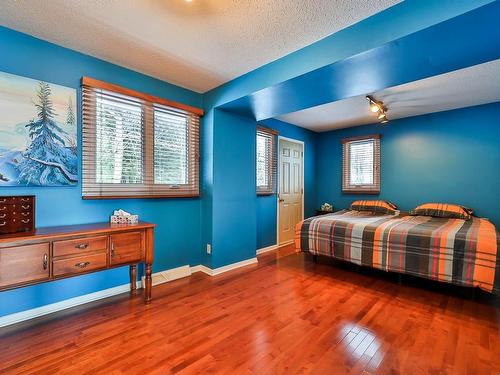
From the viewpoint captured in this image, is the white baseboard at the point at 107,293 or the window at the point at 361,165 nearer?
the white baseboard at the point at 107,293

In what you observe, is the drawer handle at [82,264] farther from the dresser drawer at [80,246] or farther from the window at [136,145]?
the window at [136,145]

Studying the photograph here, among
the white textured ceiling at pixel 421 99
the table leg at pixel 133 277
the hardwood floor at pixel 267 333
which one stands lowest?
the hardwood floor at pixel 267 333

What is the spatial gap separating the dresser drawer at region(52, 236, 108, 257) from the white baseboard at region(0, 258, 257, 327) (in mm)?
725

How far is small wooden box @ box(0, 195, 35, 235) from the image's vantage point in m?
1.79

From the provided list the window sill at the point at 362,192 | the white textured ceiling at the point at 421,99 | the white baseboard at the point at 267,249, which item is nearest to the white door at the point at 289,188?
the white baseboard at the point at 267,249

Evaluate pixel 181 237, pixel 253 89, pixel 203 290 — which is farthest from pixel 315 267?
pixel 253 89

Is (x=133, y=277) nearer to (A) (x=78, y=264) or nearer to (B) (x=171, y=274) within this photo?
(B) (x=171, y=274)

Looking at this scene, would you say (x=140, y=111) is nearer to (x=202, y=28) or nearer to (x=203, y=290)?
(x=202, y=28)

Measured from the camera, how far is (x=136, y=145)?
273 centimetres

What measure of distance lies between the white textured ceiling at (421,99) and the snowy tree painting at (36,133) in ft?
10.8

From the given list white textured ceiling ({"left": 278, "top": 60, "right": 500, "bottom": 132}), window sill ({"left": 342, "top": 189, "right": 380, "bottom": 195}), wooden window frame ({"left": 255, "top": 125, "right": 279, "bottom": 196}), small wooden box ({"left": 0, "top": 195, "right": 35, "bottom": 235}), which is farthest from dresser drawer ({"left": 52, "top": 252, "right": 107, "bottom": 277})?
window sill ({"left": 342, "top": 189, "right": 380, "bottom": 195})

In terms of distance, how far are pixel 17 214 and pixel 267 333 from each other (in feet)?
7.00

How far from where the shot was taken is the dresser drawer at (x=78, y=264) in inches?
74.0

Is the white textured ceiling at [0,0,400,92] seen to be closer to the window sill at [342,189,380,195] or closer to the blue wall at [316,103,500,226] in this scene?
the blue wall at [316,103,500,226]
